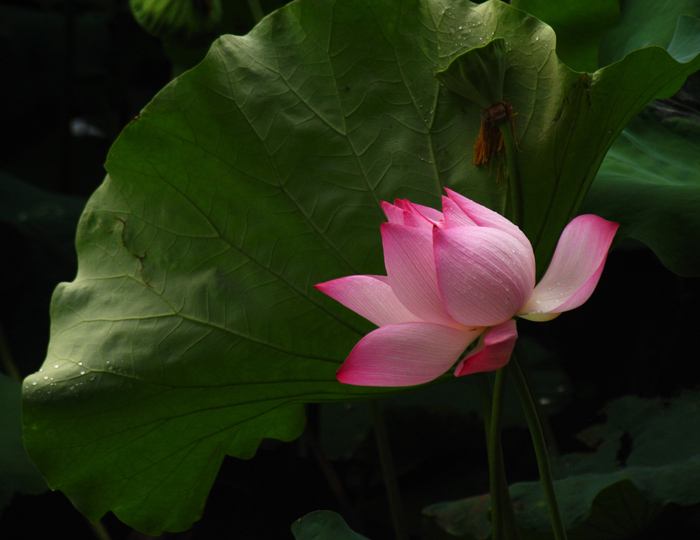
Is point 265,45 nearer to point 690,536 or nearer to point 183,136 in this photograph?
point 183,136

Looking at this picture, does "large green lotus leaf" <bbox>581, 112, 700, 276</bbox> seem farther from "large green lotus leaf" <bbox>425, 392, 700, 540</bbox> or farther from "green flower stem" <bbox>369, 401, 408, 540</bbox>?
"green flower stem" <bbox>369, 401, 408, 540</bbox>

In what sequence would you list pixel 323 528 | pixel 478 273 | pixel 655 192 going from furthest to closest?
pixel 655 192, pixel 323 528, pixel 478 273

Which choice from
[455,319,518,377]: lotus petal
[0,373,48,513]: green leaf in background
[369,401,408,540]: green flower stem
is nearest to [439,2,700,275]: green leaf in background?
[455,319,518,377]: lotus petal

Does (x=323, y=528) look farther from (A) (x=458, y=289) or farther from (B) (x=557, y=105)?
(B) (x=557, y=105)

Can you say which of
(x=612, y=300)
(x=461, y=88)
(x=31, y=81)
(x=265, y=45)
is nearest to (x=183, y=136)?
(x=265, y=45)

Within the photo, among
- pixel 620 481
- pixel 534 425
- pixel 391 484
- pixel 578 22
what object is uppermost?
pixel 578 22

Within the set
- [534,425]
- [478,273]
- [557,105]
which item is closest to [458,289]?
[478,273]

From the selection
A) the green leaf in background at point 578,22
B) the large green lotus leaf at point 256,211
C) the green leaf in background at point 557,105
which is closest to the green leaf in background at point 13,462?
the large green lotus leaf at point 256,211
